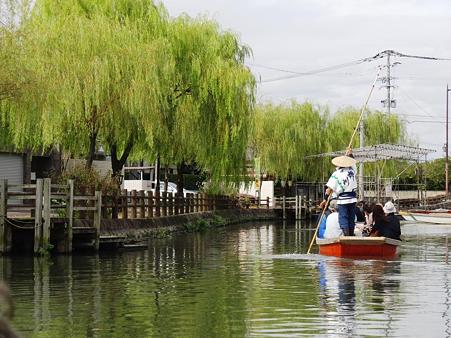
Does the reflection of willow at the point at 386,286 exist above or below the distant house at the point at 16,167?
below

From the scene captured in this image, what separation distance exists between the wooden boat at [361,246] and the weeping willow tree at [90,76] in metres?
8.41

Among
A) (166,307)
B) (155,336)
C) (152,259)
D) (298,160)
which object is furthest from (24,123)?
(298,160)

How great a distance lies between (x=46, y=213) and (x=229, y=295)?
8632 mm

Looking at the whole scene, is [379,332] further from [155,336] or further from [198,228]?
[198,228]

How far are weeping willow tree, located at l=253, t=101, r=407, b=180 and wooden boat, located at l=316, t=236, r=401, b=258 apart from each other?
31783 millimetres

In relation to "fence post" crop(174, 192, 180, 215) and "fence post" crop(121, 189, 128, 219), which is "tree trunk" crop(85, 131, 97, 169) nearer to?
"fence post" crop(121, 189, 128, 219)

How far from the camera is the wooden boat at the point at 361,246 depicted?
17766mm

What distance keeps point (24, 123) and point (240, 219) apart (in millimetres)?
25101

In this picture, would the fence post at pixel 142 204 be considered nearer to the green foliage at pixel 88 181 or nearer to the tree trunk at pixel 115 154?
the tree trunk at pixel 115 154

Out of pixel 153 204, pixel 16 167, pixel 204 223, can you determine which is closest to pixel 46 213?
pixel 153 204

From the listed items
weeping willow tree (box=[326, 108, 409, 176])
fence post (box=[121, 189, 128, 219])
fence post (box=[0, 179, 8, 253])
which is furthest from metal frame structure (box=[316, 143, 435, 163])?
fence post (box=[0, 179, 8, 253])

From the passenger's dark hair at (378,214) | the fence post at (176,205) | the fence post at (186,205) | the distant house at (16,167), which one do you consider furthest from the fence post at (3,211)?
Answer: the fence post at (186,205)

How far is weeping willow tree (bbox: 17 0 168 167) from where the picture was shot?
73.8 ft

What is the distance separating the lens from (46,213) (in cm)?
1973
